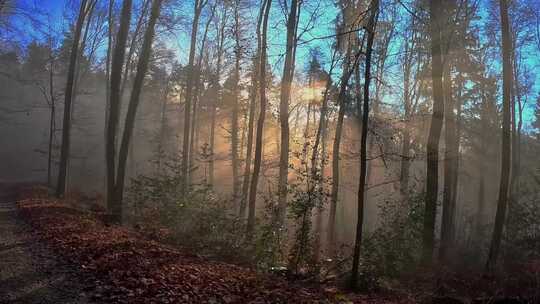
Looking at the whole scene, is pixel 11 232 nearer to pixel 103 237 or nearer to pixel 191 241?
pixel 103 237

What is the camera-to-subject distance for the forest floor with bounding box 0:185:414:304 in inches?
217

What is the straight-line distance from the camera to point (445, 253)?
15.0m

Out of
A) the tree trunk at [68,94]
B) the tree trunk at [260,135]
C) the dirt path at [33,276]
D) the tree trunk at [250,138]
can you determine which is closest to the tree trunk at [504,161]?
the tree trunk at [260,135]

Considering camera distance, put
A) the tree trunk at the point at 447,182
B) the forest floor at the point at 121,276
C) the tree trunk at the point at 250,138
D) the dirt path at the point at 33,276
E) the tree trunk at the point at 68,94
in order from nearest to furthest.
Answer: the dirt path at the point at 33,276 → the forest floor at the point at 121,276 → the tree trunk at the point at 447,182 → the tree trunk at the point at 250,138 → the tree trunk at the point at 68,94

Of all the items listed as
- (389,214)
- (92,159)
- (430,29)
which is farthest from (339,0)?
(92,159)

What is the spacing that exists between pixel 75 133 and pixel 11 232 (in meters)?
55.3

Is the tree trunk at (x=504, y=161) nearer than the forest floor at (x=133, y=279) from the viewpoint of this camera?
No

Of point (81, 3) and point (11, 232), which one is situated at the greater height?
point (81, 3)

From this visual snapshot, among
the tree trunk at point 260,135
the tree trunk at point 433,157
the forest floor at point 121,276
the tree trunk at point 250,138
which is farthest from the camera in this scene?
the tree trunk at point 250,138

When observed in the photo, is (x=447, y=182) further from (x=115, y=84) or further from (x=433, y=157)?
(x=115, y=84)

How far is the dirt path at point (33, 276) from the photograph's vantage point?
5.26 m

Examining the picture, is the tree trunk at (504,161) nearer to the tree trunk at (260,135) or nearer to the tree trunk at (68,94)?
the tree trunk at (260,135)

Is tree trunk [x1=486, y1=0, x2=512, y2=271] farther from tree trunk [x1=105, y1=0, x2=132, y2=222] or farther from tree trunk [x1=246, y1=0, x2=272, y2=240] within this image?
tree trunk [x1=105, y1=0, x2=132, y2=222]

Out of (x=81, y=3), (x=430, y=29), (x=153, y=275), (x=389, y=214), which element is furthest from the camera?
(x=81, y=3)
